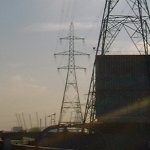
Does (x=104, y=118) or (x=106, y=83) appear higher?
(x=106, y=83)

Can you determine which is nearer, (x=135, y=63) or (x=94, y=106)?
(x=94, y=106)

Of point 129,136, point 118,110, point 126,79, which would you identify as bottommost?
point 129,136

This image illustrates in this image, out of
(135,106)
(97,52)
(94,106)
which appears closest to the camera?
(97,52)

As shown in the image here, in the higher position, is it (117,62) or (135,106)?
(117,62)

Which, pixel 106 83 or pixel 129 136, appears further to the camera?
pixel 106 83

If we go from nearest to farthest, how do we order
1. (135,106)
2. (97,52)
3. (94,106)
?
(97,52)
(94,106)
(135,106)

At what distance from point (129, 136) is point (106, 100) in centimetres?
875

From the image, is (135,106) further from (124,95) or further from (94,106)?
(94,106)

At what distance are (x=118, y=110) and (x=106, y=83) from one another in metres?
3.81

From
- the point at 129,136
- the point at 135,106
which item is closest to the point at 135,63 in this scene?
the point at 135,106

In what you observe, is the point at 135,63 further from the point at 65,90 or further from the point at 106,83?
the point at 65,90

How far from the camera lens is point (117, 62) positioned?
66188 mm

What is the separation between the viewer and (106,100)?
62.1 m

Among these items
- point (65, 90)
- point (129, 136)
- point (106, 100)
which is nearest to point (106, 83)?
point (106, 100)
